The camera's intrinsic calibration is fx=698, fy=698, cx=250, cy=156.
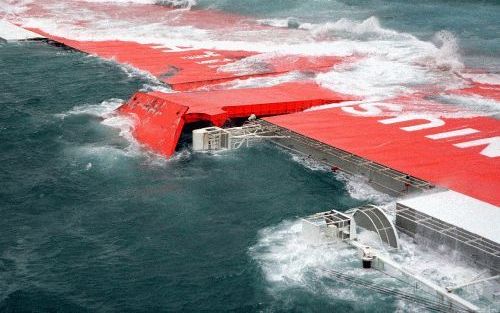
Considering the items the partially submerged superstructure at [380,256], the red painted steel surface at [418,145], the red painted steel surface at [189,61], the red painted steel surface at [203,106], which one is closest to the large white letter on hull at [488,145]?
the red painted steel surface at [418,145]

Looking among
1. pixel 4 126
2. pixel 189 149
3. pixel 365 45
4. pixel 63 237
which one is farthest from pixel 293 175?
pixel 365 45

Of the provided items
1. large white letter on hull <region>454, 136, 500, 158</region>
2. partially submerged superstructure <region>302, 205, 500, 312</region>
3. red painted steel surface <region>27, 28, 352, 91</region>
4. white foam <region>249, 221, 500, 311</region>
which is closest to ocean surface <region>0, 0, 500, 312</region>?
white foam <region>249, 221, 500, 311</region>

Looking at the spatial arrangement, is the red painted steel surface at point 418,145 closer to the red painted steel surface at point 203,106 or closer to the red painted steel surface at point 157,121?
the red painted steel surface at point 203,106

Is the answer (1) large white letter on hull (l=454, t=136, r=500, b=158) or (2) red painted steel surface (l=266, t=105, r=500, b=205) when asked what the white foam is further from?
(1) large white letter on hull (l=454, t=136, r=500, b=158)

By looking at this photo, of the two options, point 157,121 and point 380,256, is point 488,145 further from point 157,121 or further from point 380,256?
point 157,121

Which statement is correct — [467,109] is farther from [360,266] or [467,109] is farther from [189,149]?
Answer: [360,266]

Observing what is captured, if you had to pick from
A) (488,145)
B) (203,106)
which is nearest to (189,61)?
(203,106)
